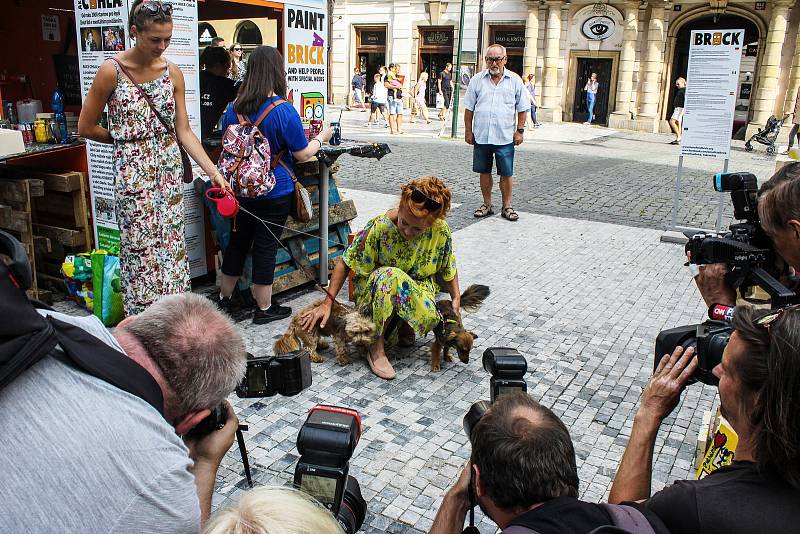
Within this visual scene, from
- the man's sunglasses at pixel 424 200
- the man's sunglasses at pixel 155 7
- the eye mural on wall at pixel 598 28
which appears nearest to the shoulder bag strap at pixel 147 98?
the man's sunglasses at pixel 155 7

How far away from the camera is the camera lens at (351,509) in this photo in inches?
80.5

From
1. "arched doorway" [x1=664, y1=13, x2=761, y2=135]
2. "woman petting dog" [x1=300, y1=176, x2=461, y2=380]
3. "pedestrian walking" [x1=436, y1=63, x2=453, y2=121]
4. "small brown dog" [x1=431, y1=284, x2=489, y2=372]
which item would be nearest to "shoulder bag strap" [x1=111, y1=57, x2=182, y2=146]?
"woman petting dog" [x1=300, y1=176, x2=461, y2=380]

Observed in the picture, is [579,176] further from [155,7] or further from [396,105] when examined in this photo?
[155,7]

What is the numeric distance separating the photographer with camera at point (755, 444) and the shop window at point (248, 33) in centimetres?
491

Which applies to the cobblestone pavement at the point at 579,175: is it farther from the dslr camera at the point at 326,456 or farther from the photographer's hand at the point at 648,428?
the dslr camera at the point at 326,456

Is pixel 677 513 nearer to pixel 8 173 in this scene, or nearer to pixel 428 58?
pixel 8 173

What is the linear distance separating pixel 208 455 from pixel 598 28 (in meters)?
23.6

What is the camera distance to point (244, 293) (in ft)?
16.2

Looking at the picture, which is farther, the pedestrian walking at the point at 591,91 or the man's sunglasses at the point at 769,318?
the pedestrian walking at the point at 591,91

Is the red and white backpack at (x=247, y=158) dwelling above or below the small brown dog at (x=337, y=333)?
above

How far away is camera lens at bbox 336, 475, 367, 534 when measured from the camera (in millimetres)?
2045

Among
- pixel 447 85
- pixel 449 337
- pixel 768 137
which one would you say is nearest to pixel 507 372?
pixel 449 337

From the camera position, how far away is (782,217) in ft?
8.37

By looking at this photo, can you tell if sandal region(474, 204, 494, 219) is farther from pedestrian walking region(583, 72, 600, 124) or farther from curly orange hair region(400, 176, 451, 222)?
pedestrian walking region(583, 72, 600, 124)
